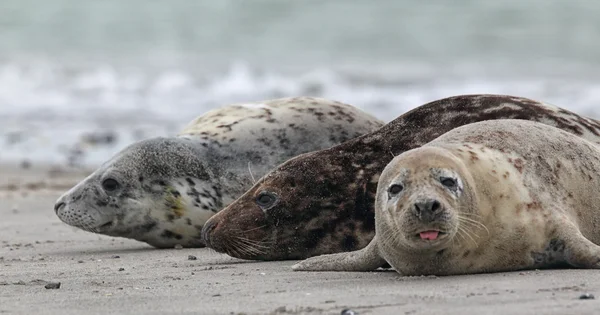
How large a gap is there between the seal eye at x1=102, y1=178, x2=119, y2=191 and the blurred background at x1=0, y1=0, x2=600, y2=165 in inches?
187

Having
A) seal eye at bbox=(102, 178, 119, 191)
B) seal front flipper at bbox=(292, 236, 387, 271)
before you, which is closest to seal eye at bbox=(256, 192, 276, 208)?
seal front flipper at bbox=(292, 236, 387, 271)

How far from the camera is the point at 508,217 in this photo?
16.0 ft

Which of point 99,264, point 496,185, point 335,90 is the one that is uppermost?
point 335,90

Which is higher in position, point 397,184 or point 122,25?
point 122,25

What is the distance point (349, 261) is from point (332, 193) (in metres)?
0.73

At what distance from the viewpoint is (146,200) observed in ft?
23.8

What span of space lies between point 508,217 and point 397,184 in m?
0.48

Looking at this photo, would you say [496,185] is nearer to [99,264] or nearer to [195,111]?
[99,264]

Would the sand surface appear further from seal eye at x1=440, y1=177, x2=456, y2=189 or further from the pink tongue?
seal eye at x1=440, y1=177, x2=456, y2=189

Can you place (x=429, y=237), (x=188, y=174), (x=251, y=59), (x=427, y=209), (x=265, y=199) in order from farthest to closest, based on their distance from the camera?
(x=251, y=59) < (x=188, y=174) < (x=265, y=199) < (x=429, y=237) < (x=427, y=209)

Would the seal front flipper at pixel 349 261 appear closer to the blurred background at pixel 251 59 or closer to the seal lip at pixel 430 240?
the seal lip at pixel 430 240

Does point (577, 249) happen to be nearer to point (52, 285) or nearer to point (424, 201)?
point (424, 201)

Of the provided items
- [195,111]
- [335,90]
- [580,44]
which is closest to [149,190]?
[195,111]

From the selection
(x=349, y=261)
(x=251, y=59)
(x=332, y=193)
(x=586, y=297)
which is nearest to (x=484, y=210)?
(x=349, y=261)
